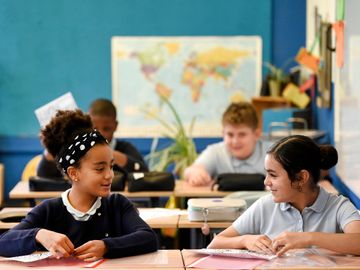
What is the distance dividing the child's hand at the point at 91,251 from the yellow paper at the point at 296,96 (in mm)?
4076

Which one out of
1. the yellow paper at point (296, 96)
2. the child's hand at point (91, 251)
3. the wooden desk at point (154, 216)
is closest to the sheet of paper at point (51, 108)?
the wooden desk at point (154, 216)

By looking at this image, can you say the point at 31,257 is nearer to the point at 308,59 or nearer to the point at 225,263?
the point at 225,263

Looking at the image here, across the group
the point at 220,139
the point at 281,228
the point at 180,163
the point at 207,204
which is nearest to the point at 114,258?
the point at 281,228

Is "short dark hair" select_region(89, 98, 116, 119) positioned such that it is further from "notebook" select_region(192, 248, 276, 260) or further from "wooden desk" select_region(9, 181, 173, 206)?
"notebook" select_region(192, 248, 276, 260)

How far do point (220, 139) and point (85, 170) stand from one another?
4247mm

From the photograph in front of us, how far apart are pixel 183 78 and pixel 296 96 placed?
3.56 feet

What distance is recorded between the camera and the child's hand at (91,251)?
281 cm

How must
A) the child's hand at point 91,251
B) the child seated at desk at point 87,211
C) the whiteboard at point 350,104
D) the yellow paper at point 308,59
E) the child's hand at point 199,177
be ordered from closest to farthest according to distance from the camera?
the child's hand at point 91,251
the child seated at desk at point 87,211
the whiteboard at point 350,104
the child's hand at point 199,177
the yellow paper at point 308,59

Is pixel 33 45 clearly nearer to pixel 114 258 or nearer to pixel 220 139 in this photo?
pixel 220 139

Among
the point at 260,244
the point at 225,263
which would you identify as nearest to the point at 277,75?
the point at 260,244

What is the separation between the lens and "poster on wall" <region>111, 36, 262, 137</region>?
718 centimetres

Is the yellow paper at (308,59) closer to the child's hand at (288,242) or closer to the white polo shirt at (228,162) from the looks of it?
the white polo shirt at (228,162)

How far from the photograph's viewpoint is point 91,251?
281 centimetres

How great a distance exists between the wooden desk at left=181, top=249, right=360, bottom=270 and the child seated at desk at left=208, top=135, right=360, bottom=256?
89 mm
